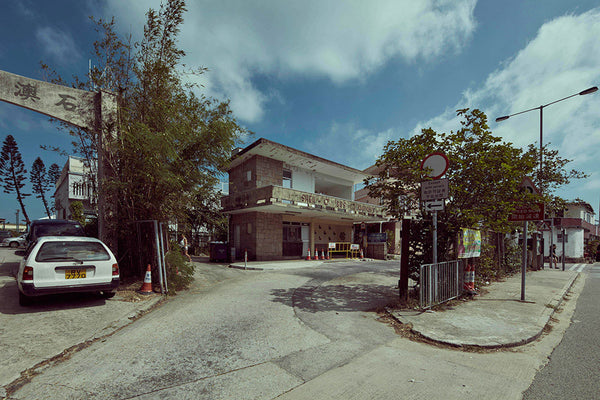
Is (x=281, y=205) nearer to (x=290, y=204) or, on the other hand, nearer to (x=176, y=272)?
(x=290, y=204)

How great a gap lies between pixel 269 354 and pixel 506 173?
6067 millimetres

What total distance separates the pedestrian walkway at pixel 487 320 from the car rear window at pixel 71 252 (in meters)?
6.16

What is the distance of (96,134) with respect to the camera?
810cm

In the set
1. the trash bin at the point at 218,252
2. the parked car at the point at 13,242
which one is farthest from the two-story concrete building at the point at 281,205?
the parked car at the point at 13,242

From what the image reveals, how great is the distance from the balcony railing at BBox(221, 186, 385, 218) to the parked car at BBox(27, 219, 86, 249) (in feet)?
26.4

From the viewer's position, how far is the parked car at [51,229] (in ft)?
32.7

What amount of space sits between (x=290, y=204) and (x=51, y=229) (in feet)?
33.5

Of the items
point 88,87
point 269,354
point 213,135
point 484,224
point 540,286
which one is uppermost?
point 88,87

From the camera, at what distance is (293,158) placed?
18734mm

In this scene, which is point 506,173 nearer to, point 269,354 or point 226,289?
point 269,354

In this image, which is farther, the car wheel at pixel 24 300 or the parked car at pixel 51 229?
the parked car at pixel 51 229

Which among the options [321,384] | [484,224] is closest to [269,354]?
[321,384]

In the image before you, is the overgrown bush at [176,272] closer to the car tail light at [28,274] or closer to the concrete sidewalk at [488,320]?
the car tail light at [28,274]

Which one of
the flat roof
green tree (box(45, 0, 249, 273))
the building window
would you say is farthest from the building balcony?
green tree (box(45, 0, 249, 273))
